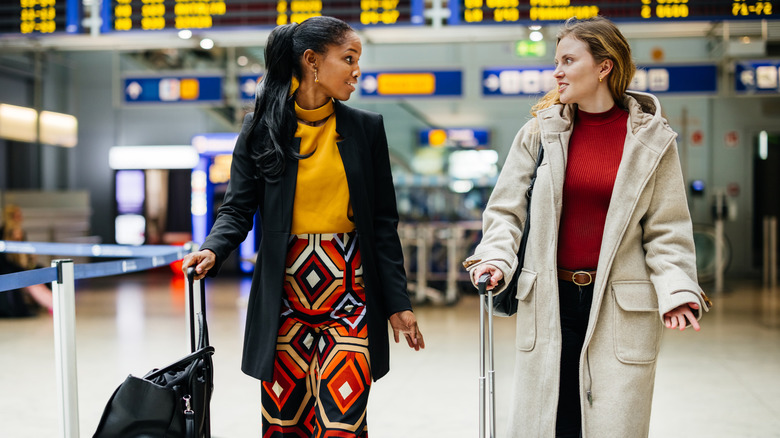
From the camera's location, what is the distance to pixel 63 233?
36.6 feet

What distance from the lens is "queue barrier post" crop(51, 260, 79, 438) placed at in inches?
111

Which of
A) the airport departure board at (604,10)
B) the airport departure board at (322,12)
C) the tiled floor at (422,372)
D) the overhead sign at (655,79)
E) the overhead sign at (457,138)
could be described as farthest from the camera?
the overhead sign at (457,138)

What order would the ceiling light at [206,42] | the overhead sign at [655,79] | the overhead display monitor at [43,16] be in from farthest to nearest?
the ceiling light at [206,42], the overhead sign at [655,79], the overhead display monitor at [43,16]

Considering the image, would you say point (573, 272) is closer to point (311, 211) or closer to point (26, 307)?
point (311, 211)

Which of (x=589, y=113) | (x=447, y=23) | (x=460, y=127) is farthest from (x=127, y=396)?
(x=460, y=127)

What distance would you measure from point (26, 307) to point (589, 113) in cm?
773

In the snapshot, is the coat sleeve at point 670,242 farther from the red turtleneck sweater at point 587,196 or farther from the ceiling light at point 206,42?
the ceiling light at point 206,42

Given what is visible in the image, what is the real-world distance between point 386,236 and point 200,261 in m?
0.52

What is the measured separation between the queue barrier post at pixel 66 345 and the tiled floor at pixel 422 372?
1294mm

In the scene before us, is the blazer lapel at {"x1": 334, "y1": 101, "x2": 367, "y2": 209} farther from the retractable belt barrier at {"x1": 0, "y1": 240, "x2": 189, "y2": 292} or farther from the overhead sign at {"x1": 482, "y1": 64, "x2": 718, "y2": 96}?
the overhead sign at {"x1": 482, "y1": 64, "x2": 718, "y2": 96}

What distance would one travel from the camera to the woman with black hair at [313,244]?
211 centimetres

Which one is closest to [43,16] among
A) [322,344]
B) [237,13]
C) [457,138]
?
[237,13]

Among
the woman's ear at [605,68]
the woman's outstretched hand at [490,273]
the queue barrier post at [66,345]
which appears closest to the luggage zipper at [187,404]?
the woman's outstretched hand at [490,273]

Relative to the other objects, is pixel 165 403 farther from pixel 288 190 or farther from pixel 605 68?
pixel 605 68
